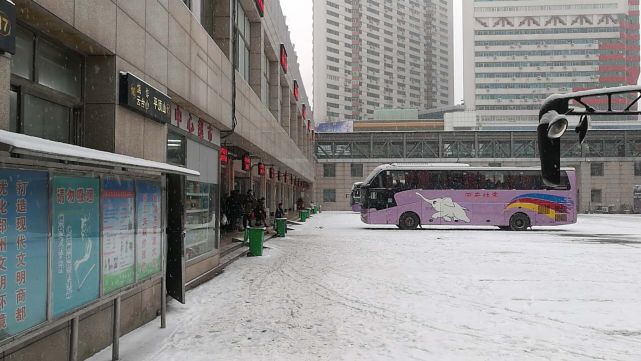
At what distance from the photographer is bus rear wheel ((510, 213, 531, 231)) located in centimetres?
2820

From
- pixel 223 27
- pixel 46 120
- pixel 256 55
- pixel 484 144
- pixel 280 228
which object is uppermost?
pixel 484 144

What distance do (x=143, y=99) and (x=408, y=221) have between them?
23170 millimetres

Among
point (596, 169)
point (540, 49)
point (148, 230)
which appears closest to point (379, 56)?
point (540, 49)

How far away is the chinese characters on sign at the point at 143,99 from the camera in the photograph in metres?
6.43

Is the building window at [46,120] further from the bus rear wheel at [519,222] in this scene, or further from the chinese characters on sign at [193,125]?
the bus rear wheel at [519,222]

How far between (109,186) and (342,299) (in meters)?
4.84

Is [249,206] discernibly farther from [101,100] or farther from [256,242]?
[101,100]

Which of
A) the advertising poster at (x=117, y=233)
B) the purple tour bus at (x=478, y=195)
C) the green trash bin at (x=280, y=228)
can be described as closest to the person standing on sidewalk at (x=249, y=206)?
the green trash bin at (x=280, y=228)

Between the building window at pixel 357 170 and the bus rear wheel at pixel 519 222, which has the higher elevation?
the building window at pixel 357 170

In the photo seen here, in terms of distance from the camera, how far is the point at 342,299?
866 centimetres

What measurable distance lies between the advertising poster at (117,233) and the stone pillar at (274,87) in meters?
18.7

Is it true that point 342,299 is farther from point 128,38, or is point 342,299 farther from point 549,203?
point 549,203

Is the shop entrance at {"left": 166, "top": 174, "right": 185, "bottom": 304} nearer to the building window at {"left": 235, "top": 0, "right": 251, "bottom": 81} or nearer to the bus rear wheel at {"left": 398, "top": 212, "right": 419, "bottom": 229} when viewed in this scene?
the building window at {"left": 235, "top": 0, "right": 251, "bottom": 81}

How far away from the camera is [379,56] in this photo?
150 meters
